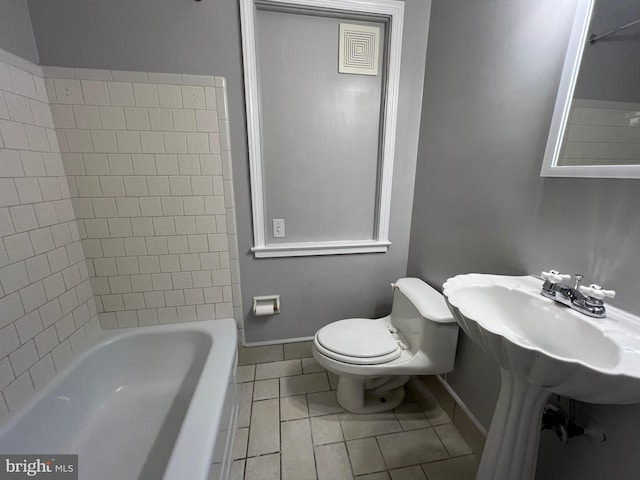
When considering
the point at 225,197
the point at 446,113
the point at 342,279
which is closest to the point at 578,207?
the point at 446,113

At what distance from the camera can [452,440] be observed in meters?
1.27

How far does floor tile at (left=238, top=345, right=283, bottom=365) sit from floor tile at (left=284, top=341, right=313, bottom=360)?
41 millimetres

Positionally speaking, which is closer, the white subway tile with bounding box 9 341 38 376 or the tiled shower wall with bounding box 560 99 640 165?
the tiled shower wall with bounding box 560 99 640 165

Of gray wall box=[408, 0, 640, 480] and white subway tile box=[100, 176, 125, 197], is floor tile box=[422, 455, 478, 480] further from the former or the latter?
white subway tile box=[100, 176, 125, 197]

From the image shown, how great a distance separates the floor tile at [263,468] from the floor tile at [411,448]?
498mm

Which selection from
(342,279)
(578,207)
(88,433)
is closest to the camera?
(578,207)

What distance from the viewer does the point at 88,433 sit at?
1.20 metres

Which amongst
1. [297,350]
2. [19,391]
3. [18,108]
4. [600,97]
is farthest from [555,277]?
[18,108]

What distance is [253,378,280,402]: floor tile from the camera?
1.51 m

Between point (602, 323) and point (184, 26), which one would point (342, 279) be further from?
point (184, 26)

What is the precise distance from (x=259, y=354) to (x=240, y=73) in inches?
66.3

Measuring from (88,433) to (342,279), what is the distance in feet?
4.87

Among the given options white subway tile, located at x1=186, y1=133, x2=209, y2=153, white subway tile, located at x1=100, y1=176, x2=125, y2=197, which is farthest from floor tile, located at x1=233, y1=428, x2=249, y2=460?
white subway tile, located at x1=186, y1=133, x2=209, y2=153

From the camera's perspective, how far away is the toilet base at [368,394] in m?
1.39
